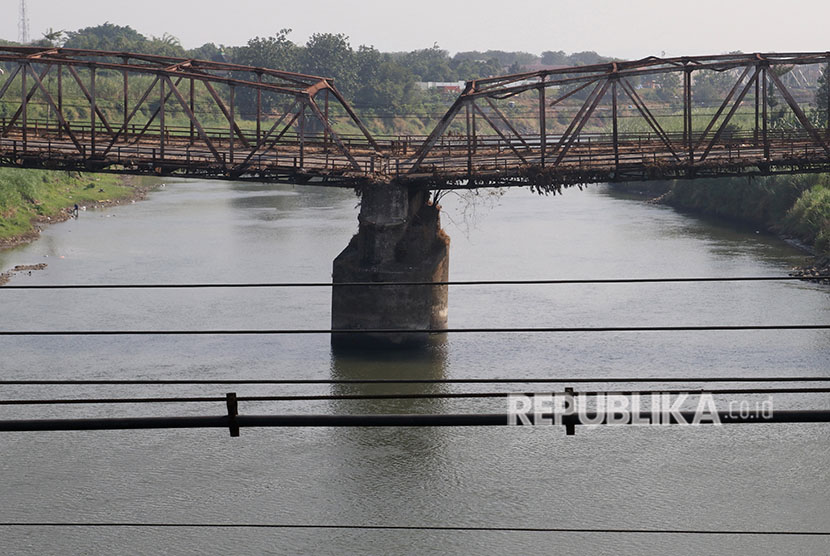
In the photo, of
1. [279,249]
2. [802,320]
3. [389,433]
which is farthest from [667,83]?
[389,433]

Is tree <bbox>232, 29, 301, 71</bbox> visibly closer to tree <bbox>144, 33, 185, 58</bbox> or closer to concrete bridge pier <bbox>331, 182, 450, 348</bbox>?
tree <bbox>144, 33, 185, 58</bbox>

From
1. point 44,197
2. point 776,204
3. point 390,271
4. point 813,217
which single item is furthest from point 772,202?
point 44,197

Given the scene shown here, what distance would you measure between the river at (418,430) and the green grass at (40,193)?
220 inches

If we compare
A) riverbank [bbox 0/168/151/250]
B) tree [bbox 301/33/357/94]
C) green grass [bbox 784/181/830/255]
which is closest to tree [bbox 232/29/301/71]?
tree [bbox 301/33/357/94]

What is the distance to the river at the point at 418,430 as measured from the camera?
27.0 meters

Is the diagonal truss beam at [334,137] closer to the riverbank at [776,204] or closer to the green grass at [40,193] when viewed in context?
the riverbank at [776,204]

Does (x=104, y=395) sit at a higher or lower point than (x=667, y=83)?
lower

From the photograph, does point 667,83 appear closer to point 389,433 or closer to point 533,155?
point 533,155

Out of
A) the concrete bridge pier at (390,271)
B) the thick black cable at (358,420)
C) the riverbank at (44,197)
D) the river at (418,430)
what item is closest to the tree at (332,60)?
the riverbank at (44,197)

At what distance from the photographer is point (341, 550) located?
85.5ft

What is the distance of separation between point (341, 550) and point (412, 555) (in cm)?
156

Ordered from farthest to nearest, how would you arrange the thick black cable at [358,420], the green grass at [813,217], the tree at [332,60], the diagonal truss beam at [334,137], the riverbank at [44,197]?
the tree at [332,60] < the riverbank at [44,197] < the green grass at [813,217] < the diagonal truss beam at [334,137] < the thick black cable at [358,420]

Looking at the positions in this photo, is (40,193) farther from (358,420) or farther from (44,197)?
(358,420)

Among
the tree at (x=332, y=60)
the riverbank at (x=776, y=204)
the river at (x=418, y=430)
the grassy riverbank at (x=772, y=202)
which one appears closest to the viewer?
the river at (x=418, y=430)
